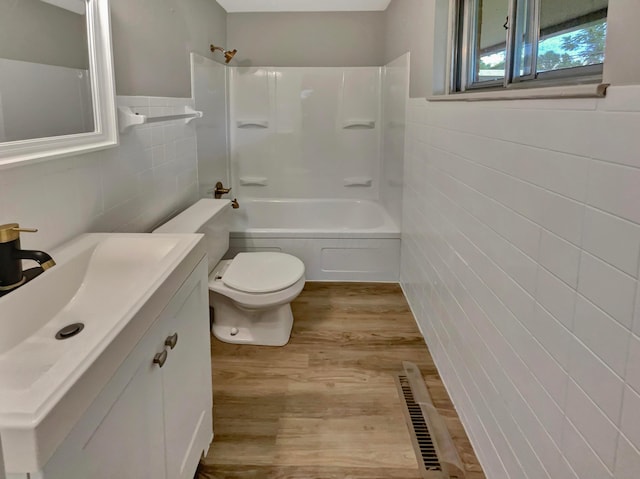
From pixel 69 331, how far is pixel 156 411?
0.93 ft

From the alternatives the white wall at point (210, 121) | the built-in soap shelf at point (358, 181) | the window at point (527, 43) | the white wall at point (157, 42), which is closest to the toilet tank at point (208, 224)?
the white wall at point (210, 121)

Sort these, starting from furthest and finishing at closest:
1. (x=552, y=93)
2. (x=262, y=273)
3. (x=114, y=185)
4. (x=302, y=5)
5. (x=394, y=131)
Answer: (x=302, y=5) < (x=394, y=131) < (x=262, y=273) < (x=114, y=185) < (x=552, y=93)

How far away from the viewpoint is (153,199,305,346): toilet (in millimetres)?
2576

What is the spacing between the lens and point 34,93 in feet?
4.65

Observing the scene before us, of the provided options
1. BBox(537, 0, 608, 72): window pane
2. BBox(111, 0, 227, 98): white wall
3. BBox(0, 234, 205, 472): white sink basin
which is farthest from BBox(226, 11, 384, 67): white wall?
BBox(0, 234, 205, 472): white sink basin

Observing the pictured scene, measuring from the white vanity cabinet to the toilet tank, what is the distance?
66cm

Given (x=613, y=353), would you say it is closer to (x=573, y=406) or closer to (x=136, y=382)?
(x=573, y=406)

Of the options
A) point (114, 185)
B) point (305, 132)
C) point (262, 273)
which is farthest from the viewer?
point (305, 132)

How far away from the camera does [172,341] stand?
1328 millimetres

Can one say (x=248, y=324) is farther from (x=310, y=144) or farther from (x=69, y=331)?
(x=310, y=144)

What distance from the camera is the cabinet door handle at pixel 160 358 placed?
1.22 m

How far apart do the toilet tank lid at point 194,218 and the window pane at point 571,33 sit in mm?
1543

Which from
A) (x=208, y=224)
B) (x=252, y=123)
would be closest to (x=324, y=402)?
(x=208, y=224)

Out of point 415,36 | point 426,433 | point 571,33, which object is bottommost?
point 426,433
